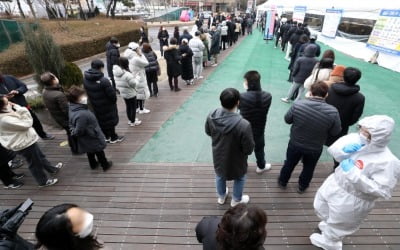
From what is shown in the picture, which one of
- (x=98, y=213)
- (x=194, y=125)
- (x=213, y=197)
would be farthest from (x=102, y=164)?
(x=194, y=125)

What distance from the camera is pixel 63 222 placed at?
1.24 metres

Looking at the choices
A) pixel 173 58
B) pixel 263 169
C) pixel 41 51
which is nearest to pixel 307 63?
pixel 263 169

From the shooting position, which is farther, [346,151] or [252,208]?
[346,151]

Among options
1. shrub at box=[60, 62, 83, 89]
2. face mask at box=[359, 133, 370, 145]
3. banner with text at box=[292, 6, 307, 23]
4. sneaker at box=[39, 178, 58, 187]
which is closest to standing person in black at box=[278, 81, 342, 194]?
face mask at box=[359, 133, 370, 145]

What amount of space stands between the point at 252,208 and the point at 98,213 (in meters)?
2.35

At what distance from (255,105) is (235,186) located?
99cm

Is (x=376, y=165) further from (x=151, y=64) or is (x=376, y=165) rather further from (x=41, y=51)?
(x=41, y=51)

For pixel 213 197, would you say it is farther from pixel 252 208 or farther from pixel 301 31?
pixel 301 31

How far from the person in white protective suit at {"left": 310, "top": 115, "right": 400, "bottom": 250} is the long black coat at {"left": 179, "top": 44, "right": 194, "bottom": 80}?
566 cm

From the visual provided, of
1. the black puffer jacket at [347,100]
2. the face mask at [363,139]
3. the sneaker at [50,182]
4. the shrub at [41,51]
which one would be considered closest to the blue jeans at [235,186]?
the face mask at [363,139]

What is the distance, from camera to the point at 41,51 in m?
5.37

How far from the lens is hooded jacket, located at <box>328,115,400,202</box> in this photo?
5.76 feet

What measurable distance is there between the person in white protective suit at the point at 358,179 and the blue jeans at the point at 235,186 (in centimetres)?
78

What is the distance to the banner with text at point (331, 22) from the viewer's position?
12375 mm
